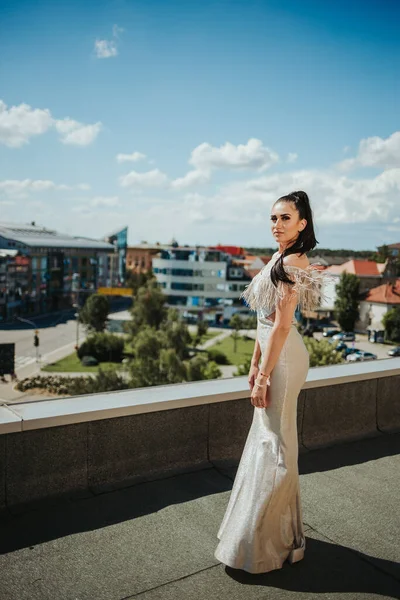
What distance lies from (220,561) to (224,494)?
27.6 inches

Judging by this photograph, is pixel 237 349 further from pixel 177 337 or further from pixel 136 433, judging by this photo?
pixel 136 433

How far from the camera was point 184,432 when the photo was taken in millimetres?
3475

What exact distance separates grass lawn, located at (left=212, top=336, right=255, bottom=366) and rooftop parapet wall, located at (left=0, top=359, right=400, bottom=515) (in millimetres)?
44971

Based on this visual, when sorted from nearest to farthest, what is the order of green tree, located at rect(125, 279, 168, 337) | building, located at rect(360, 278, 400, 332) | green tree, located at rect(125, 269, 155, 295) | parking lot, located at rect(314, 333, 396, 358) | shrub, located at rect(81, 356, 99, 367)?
shrub, located at rect(81, 356, 99, 367), parking lot, located at rect(314, 333, 396, 358), green tree, located at rect(125, 279, 168, 337), building, located at rect(360, 278, 400, 332), green tree, located at rect(125, 269, 155, 295)

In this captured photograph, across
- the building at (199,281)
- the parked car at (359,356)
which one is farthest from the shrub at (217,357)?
the building at (199,281)

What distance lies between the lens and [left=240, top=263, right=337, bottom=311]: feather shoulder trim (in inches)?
93.9

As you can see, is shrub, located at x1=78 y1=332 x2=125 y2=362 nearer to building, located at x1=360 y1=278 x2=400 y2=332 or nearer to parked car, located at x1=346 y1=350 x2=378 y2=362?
parked car, located at x1=346 y1=350 x2=378 y2=362

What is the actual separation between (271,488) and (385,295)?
69.1 meters

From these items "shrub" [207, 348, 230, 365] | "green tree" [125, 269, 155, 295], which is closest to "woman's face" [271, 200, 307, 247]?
"shrub" [207, 348, 230, 365]

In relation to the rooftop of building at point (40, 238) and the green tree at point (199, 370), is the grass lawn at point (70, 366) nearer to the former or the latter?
the green tree at point (199, 370)

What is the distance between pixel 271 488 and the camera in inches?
95.7

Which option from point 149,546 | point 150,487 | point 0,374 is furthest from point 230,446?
point 0,374

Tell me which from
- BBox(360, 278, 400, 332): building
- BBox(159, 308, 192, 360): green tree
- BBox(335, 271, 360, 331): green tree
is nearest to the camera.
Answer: BBox(159, 308, 192, 360): green tree

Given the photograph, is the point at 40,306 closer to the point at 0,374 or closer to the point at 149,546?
the point at 0,374
